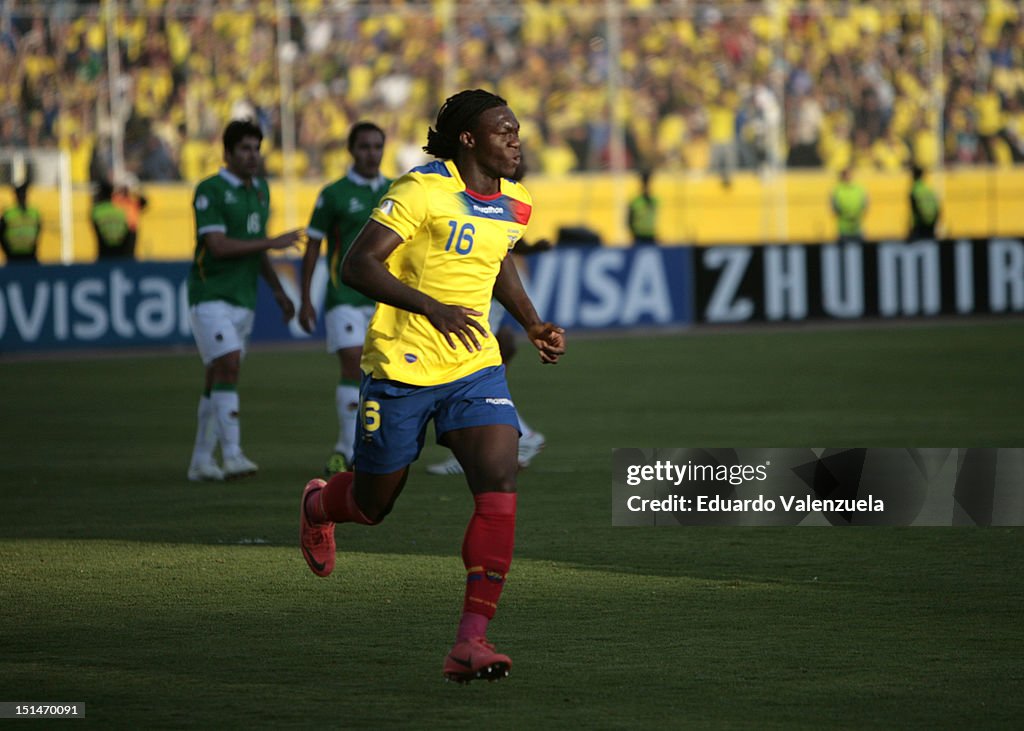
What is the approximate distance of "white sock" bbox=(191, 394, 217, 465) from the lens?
36.9 feet

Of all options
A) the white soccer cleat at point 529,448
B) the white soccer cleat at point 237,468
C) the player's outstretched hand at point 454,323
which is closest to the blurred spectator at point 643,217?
the white soccer cleat at point 529,448

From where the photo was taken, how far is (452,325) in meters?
6.01

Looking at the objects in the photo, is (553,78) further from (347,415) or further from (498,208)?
(498,208)

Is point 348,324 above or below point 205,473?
above

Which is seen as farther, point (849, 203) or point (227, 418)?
point (849, 203)

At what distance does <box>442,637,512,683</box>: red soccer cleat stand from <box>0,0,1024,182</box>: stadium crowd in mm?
23352

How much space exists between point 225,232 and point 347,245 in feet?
2.46

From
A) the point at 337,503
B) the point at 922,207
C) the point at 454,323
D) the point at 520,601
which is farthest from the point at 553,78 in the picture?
the point at 454,323

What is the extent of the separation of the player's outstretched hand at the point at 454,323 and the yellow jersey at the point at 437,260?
5.1 inches

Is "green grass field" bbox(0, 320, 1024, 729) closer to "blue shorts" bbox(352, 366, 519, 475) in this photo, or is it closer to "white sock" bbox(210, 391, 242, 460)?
"white sock" bbox(210, 391, 242, 460)

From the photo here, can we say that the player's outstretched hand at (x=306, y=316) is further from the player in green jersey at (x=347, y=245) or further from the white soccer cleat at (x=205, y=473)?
the white soccer cleat at (x=205, y=473)

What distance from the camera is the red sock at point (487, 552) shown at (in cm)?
593

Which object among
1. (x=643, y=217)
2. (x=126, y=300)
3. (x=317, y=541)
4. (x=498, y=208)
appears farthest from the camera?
(x=643, y=217)

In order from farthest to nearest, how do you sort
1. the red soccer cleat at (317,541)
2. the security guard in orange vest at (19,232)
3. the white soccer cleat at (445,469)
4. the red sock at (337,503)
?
the security guard in orange vest at (19,232), the white soccer cleat at (445,469), the red soccer cleat at (317,541), the red sock at (337,503)
